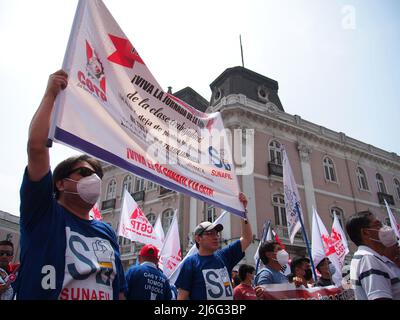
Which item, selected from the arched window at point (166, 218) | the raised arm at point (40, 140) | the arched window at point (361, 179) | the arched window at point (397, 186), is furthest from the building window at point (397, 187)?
A: the raised arm at point (40, 140)

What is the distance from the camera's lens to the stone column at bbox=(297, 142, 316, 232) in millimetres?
18156

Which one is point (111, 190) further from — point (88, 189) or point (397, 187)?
point (88, 189)

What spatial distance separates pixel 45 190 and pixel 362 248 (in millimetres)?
2500

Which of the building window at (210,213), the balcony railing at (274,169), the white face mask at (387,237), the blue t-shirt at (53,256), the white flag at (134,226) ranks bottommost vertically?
the blue t-shirt at (53,256)

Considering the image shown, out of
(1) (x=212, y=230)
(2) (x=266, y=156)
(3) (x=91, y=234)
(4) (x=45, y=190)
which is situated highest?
(2) (x=266, y=156)

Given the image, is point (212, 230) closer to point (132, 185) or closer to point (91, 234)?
point (91, 234)

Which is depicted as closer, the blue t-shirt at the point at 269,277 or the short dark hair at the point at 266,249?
the blue t-shirt at the point at 269,277

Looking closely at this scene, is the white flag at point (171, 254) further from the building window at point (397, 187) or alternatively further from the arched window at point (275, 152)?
the building window at point (397, 187)

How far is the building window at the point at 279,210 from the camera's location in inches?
668

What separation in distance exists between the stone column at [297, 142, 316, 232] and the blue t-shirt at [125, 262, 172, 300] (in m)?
15.3

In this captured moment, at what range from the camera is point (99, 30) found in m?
2.77

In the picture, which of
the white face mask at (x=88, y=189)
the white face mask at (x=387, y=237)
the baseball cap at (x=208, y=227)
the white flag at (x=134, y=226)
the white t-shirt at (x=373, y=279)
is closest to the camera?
the white face mask at (x=88, y=189)

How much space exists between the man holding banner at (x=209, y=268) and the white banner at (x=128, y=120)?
1.21 ft
